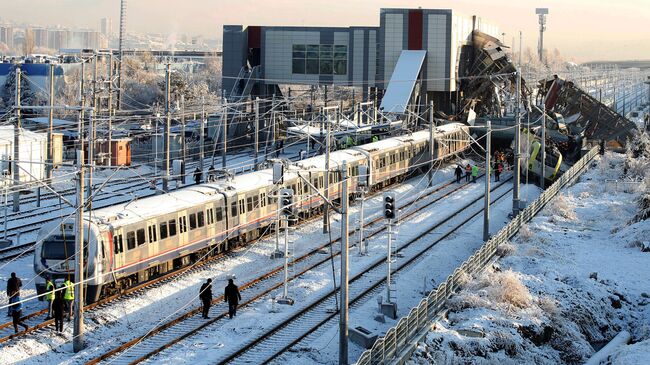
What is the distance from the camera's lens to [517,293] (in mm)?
24891

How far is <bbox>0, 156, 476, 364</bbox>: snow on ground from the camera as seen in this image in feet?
67.7

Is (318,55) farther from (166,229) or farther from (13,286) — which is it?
(13,286)

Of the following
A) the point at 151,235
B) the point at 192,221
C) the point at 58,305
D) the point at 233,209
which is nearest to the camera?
the point at 58,305

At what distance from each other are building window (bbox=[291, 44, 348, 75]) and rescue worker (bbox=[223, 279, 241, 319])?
49.7m

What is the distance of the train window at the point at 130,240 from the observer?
2528 centimetres

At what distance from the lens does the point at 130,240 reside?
1001 inches

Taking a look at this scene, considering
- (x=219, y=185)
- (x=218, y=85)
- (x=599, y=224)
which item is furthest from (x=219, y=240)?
(x=218, y=85)

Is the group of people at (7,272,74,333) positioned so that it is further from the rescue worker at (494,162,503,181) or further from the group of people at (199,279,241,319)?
the rescue worker at (494,162,503,181)

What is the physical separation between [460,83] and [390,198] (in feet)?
156

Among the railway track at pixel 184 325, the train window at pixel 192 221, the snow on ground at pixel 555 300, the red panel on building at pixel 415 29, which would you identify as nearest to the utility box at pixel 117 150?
the red panel on building at pixel 415 29

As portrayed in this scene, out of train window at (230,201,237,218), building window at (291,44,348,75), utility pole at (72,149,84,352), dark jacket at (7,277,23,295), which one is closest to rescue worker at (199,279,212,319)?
utility pole at (72,149,84,352)

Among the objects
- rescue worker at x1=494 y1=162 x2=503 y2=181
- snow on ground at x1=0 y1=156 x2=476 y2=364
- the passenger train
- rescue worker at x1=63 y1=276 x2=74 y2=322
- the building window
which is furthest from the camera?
the building window

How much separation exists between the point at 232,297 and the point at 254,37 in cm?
5172

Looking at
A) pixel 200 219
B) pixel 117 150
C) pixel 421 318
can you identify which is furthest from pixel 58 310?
pixel 117 150
